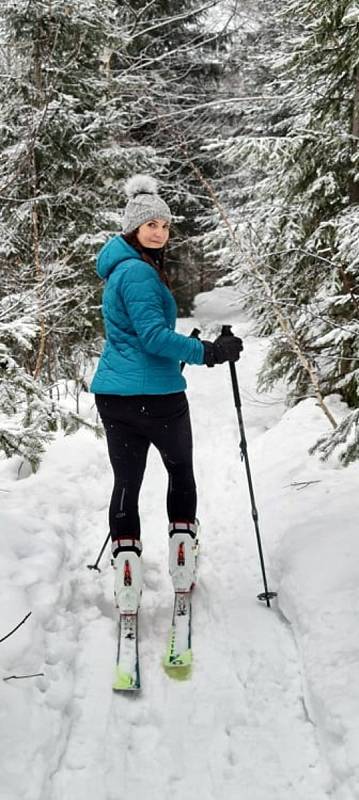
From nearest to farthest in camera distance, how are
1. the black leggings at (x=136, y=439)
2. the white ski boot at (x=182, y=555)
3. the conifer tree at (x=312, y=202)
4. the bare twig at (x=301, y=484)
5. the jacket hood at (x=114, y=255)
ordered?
the jacket hood at (x=114, y=255) < the black leggings at (x=136, y=439) < the white ski boot at (x=182, y=555) < the bare twig at (x=301, y=484) < the conifer tree at (x=312, y=202)

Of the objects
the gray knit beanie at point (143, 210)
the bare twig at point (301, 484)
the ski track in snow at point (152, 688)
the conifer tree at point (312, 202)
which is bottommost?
the ski track in snow at point (152, 688)

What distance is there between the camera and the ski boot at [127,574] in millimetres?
3072

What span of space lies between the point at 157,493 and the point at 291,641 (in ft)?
8.86

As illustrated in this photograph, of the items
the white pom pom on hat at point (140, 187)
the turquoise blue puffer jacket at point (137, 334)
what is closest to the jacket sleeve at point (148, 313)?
the turquoise blue puffer jacket at point (137, 334)

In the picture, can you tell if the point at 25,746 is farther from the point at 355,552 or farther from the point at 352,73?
the point at 352,73

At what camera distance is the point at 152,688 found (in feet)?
9.18

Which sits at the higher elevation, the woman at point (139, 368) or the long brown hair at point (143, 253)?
the long brown hair at point (143, 253)

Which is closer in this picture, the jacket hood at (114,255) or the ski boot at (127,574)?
the jacket hood at (114,255)

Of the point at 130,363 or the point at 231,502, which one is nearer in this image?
the point at 130,363

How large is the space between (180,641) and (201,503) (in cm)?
231

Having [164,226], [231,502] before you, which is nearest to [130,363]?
[164,226]

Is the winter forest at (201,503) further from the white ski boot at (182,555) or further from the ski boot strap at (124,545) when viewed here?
the ski boot strap at (124,545)

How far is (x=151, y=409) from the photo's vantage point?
2.95m

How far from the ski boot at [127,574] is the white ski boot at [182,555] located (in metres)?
0.25
